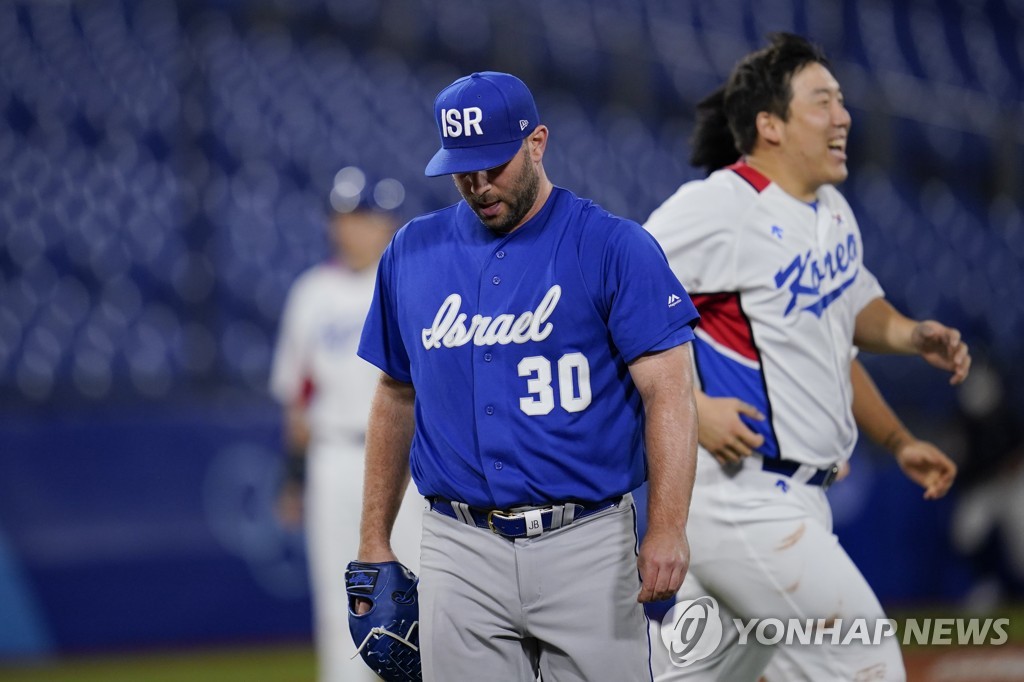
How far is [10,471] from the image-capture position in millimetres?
8398

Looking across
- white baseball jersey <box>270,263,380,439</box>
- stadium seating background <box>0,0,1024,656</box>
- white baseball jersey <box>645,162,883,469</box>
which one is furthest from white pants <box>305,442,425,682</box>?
white baseball jersey <box>645,162,883,469</box>

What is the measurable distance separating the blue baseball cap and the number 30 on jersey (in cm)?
51

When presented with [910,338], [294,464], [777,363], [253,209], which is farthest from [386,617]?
[253,209]

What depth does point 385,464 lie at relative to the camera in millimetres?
3893

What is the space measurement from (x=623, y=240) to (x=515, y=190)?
30cm

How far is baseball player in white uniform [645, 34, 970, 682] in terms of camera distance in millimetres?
4273

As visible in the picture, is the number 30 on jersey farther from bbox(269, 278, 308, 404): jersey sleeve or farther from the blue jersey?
bbox(269, 278, 308, 404): jersey sleeve

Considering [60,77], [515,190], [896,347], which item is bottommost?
[896,347]

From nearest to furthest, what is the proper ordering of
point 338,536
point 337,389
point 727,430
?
1. point 727,430
2. point 338,536
3. point 337,389

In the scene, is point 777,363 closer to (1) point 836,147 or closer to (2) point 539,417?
(1) point 836,147

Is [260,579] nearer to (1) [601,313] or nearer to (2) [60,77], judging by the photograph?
(2) [60,77]

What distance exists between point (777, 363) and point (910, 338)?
559 mm

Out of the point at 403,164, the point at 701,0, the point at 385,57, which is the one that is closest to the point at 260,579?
the point at 403,164

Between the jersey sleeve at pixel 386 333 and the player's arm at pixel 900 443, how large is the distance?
1784 millimetres
